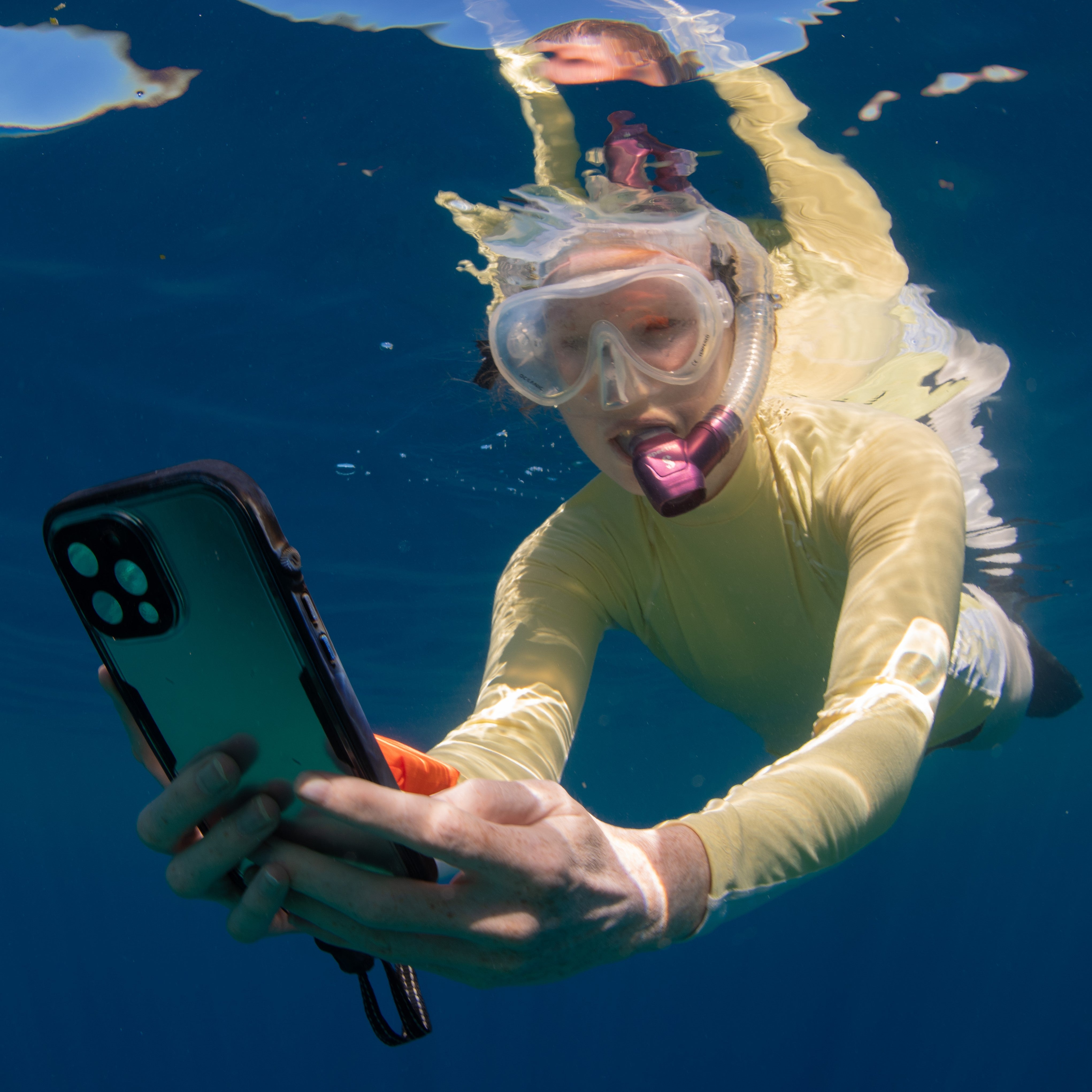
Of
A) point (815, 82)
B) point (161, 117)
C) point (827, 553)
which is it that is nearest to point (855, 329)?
point (815, 82)

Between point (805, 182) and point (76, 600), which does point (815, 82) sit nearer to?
point (805, 182)

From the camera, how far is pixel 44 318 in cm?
834

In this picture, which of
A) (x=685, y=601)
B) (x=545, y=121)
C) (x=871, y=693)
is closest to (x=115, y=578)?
(x=871, y=693)

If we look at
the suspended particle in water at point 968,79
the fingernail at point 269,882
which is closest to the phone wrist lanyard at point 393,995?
the fingernail at point 269,882

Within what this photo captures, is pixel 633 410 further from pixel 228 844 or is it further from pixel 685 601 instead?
pixel 228 844

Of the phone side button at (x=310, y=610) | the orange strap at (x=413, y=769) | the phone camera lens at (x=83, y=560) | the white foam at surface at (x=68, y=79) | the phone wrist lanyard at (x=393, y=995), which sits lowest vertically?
the phone wrist lanyard at (x=393, y=995)

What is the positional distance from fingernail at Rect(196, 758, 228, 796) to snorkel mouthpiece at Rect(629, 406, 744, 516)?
2.18 meters

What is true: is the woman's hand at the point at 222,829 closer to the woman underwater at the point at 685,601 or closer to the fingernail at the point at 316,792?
the woman underwater at the point at 685,601

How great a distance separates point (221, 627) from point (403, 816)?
61cm

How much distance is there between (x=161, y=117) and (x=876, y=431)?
613 centimetres

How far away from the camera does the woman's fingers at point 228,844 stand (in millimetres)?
1678

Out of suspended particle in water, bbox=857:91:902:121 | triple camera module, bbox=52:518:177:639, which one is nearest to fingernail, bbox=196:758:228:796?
triple camera module, bbox=52:518:177:639

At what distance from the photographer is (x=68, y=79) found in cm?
568

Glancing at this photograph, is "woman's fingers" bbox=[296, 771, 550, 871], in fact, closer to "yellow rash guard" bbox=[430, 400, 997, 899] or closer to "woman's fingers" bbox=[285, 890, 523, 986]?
"woman's fingers" bbox=[285, 890, 523, 986]
